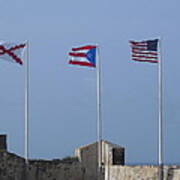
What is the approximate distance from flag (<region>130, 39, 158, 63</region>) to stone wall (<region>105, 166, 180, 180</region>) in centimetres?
498

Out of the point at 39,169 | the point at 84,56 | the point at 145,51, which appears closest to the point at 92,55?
the point at 84,56

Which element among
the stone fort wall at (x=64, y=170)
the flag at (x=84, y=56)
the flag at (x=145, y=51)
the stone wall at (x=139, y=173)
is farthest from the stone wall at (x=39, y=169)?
the flag at (x=145, y=51)

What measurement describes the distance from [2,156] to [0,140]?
263 centimetres

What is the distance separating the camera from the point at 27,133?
4056 cm

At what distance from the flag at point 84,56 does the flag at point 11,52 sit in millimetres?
2420

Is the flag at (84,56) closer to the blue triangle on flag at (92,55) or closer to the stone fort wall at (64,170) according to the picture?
the blue triangle on flag at (92,55)

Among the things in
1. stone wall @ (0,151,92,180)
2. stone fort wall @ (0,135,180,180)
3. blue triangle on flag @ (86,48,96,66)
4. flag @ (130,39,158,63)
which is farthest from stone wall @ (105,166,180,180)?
blue triangle on flag @ (86,48,96,66)

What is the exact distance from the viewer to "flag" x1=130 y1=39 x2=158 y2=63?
124ft

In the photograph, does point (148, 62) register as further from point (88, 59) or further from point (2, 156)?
point (2, 156)

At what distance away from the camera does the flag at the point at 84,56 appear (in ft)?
131

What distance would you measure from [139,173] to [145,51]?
5.70 metres

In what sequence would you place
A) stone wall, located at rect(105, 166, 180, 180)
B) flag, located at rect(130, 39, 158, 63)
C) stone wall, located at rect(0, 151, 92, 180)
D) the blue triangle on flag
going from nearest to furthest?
1. stone wall, located at rect(105, 166, 180, 180)
2. flag, located at rect(130, 39, 158, 63)
3. stone wall, located at rect(0, 151, 92, 180)
4. the blue triangle on flag

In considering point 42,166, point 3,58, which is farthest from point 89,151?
point 3,58

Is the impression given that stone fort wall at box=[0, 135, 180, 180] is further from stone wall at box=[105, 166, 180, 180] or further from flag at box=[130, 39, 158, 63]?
flag at box=[130, 39, 158, 63]
